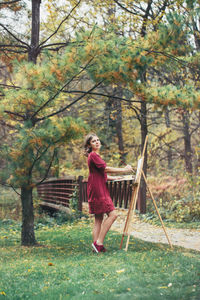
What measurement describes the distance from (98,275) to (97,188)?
5.05ft

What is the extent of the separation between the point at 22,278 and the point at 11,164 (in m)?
2.35

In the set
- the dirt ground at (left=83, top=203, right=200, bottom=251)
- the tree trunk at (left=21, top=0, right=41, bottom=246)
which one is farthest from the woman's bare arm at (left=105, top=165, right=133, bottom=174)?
the tree trunk at (left=21, top=0, right=41, bottom=246)

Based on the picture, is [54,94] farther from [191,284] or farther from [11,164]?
[191,284]

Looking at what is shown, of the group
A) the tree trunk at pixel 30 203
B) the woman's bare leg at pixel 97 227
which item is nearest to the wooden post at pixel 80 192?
the tree trunk at pixel 30 203

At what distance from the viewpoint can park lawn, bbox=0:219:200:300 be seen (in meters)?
3.51

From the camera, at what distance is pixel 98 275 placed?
4125mm

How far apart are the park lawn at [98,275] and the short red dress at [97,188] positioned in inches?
25.7

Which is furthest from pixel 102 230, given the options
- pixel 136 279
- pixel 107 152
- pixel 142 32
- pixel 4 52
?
pixel 107 152

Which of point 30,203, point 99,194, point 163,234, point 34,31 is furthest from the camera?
point 163,234

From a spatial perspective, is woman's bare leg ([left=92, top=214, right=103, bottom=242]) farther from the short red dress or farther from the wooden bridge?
the wooden bridge

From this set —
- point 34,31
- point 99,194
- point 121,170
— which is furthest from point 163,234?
point 34,31

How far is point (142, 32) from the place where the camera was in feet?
35.6

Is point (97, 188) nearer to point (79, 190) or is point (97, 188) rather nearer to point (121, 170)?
point (121, 170)

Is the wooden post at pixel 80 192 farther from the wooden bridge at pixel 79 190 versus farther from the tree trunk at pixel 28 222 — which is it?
the tree trunk at pixel 28 222
